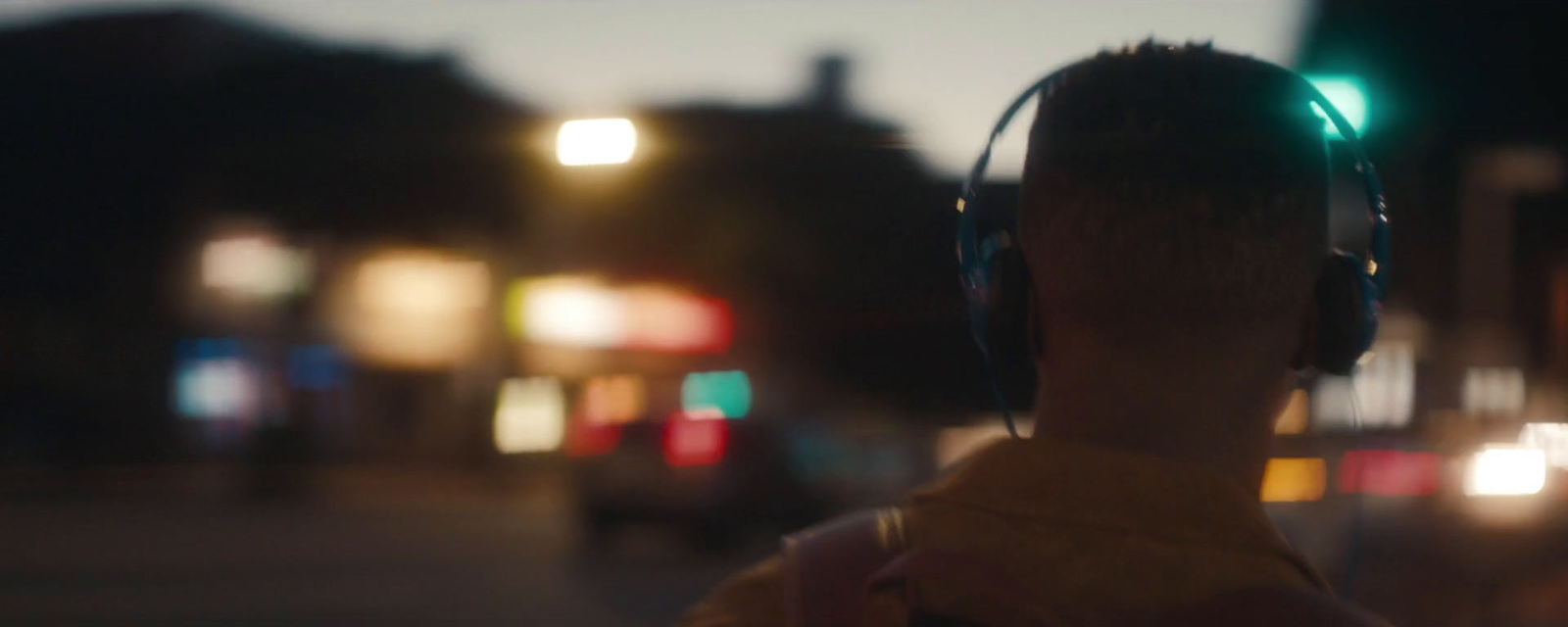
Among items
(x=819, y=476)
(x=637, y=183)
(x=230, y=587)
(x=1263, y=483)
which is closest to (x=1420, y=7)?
(x=819, y=476)

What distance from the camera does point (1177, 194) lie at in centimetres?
153

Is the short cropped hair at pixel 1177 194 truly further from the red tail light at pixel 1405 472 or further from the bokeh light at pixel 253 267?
the bokeh light at pixel 253 267

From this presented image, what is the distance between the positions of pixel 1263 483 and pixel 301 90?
40787mm

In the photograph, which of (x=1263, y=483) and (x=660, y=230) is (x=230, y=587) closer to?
(x=1263, y=483)

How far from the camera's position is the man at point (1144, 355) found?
1.39 meters

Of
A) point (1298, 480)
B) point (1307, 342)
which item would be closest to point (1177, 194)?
point (1307, 342)

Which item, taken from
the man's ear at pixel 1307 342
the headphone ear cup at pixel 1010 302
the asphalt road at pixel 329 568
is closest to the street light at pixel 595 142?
the asphalt road at pixel 329 568

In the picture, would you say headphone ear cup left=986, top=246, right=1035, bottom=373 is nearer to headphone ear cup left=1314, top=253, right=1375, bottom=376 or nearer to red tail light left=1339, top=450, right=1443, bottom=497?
headphone ear cup left=1314, top=253, right=1375, bottom=376

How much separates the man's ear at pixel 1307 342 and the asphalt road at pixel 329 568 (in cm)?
1025

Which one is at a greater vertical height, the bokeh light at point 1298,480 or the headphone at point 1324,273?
the headphone at point 1324,273

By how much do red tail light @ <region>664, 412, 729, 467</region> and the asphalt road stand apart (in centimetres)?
89

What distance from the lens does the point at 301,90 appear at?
133 ft

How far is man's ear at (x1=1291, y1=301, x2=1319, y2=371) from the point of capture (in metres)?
1.67

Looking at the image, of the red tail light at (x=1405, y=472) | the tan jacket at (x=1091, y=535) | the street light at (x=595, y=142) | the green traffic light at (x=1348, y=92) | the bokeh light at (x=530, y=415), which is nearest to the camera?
the tan jacket at (x=1091, y=535)
